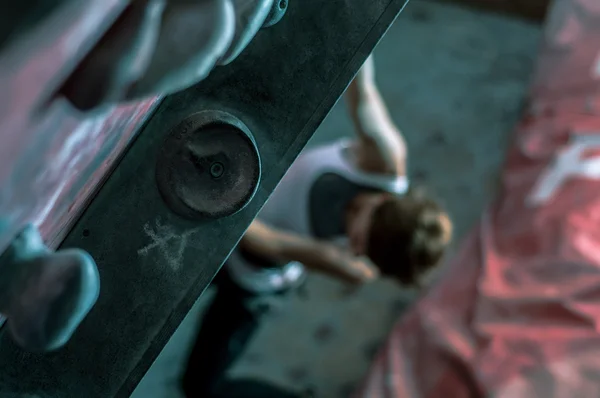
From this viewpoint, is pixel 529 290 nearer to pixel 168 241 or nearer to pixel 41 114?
pixel 168 241

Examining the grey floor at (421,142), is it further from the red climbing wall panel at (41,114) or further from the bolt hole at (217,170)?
the red climbing wall panel at (41,114)

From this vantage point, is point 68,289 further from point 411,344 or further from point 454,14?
point 454,14

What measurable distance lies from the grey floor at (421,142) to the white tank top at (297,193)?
0.21m

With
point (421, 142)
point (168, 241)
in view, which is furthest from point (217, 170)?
point (421, 142)

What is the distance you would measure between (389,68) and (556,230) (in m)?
0.89

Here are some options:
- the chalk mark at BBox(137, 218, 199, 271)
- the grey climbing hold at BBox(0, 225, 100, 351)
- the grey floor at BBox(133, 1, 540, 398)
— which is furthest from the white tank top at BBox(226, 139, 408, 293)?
the grey climbing hold at BBox(0, 225, 100, 351)

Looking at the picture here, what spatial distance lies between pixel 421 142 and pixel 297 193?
0.76 m

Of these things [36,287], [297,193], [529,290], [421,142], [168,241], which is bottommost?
[421,142]

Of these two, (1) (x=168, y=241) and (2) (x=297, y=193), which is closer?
(1) (x=168, y=241)

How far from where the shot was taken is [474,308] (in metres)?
1.25

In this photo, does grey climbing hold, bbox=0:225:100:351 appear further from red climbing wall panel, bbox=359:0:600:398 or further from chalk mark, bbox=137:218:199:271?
red climbing wall panel, bbox=359:0:600:398

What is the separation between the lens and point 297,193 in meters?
1.21

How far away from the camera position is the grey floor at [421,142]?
5.13 ft

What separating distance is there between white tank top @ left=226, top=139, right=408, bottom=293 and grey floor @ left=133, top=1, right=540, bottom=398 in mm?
210
